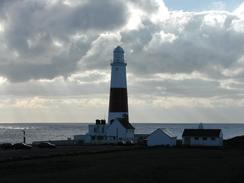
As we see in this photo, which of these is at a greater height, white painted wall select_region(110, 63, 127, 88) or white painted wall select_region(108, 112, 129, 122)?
white painted wall select_region(110, 63, 127, 88)

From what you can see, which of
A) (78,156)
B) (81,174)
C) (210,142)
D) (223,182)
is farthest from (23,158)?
(210,142)

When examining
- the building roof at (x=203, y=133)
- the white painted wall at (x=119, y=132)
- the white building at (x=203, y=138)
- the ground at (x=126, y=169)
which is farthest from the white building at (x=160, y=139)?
the ground at (x=126, y=169)

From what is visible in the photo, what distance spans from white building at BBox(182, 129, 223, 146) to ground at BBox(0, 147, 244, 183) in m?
21.7

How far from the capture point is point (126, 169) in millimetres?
48094

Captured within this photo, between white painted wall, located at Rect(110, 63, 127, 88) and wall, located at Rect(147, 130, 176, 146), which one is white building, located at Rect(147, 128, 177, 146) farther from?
white painted wall, located at Rect(110, 63, 127, 88)

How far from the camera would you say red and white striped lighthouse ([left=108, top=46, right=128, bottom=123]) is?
87.4 metres

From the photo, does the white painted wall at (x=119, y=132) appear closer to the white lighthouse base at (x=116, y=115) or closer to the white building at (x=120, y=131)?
the white building at (x=120, y=131)

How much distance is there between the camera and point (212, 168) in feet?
161

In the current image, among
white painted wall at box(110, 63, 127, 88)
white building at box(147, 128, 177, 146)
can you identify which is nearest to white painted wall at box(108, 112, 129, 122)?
white painted wall at box(110, 63, 127, 88)

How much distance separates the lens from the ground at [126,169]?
1641 inches

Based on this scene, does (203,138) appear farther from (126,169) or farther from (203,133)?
(126,169)

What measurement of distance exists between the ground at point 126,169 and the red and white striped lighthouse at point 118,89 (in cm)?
2515

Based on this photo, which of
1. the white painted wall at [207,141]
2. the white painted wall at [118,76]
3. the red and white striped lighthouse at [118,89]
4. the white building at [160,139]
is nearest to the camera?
the white painted wall at [207,141]

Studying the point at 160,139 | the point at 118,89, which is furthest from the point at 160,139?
the point at 118,89
